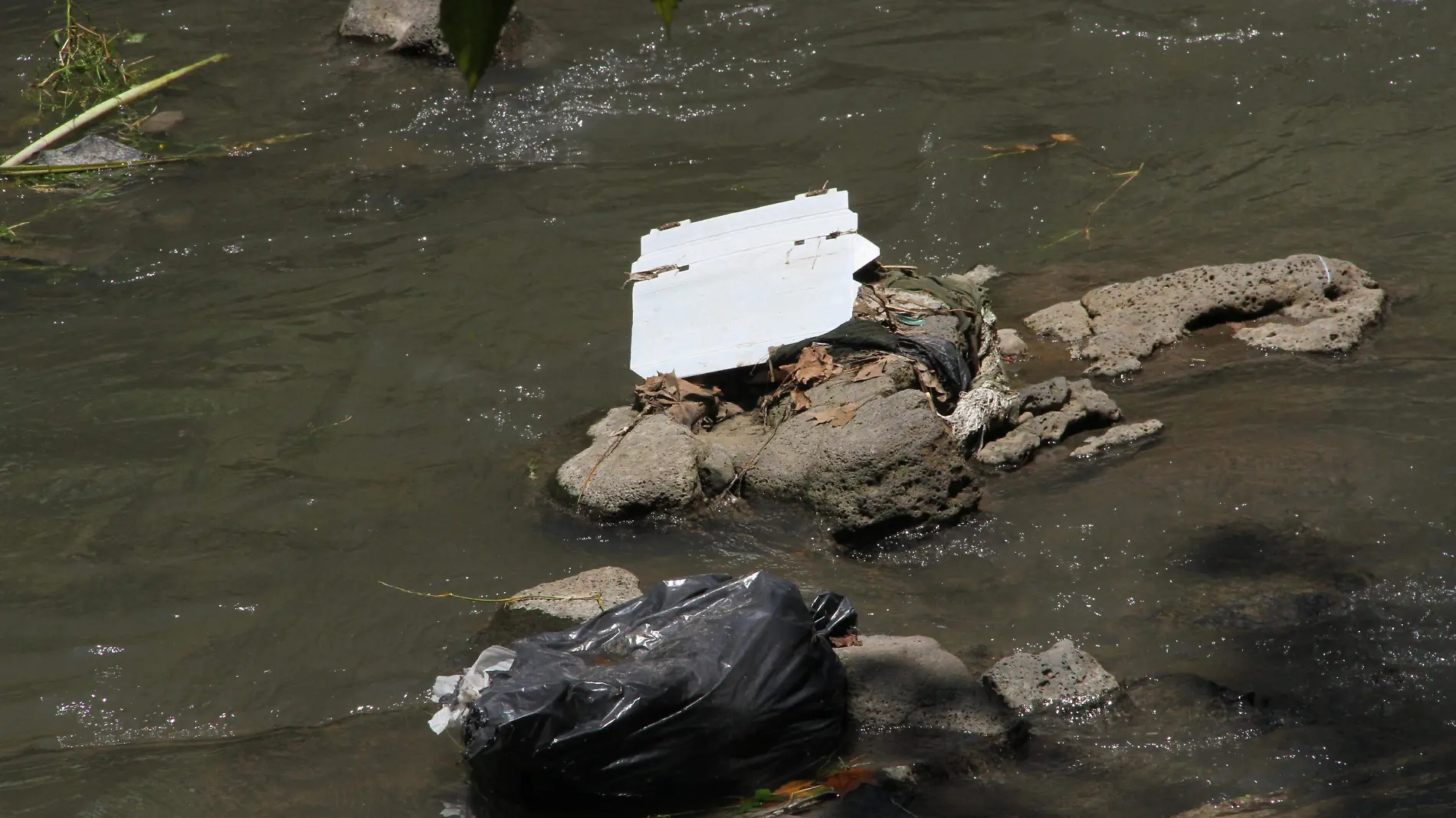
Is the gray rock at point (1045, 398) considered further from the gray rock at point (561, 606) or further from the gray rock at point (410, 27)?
the gray rock at point (410, 27)

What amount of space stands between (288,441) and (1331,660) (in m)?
4.05

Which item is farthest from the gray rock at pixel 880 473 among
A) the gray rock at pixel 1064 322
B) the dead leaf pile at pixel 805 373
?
the gray rock at pixel 1064 322

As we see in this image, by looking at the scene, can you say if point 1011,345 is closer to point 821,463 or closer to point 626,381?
point 821,463

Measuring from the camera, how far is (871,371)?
15.2ft

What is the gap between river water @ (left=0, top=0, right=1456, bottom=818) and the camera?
138 inches

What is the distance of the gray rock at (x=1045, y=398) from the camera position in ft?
15.4

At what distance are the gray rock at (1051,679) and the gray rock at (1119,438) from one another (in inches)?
47.7

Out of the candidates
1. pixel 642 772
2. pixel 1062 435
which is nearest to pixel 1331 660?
pixel 1062 435

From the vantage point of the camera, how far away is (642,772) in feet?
10.1

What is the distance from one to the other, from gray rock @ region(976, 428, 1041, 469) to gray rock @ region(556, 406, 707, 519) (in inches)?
42.0

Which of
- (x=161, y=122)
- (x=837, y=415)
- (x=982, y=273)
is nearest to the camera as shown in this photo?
(x=837, y=415)

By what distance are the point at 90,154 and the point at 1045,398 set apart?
5.83 meters

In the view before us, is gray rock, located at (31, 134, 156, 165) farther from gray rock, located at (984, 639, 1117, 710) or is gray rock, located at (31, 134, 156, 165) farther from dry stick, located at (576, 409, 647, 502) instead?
gray rock, located at (984, 639, 1117, 710)

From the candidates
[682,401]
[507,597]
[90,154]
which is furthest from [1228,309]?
[90,154]
